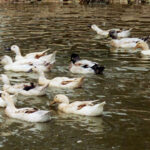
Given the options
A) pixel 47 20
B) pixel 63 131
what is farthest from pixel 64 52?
pixel 47 20

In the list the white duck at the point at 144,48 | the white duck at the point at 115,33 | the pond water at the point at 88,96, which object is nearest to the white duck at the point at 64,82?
the pond water at the point at 88,96

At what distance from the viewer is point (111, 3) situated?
4394 centimetres

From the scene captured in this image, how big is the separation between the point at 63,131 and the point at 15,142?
3.62ft

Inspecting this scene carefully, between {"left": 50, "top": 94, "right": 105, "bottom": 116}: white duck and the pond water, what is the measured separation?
0.46ft

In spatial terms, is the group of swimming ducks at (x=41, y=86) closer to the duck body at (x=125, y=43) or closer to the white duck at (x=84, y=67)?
the white duck at (x=84, y=67)

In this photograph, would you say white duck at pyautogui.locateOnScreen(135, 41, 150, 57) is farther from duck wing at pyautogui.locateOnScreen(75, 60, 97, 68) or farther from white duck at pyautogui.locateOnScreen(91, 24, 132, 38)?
duck wing at pyautogui.locateOnScreen(75, 60, 97, 68)

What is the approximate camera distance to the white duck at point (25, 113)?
1082 centimetres

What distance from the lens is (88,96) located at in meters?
13.1

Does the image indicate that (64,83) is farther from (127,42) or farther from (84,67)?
(127,42)

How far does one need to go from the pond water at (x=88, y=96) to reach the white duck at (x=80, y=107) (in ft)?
0.46

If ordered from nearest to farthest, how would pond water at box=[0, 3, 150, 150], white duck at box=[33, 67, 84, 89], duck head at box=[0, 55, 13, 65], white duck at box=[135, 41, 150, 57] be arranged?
pond water at box=[0, 3, 150, 150]
white duck at box=[33, 67, 84, 89]
duck head at box=[0, 55, 13, 65]
white duck at box=[135, 41, 150, 57]

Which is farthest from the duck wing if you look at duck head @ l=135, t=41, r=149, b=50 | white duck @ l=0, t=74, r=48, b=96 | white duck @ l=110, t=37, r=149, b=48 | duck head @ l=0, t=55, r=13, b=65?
white duck @ l=110, t=37, r=149, b=48

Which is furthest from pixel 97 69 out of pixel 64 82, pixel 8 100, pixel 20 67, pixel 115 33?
pixel 115 33

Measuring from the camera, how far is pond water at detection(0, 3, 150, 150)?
32.3 ft
